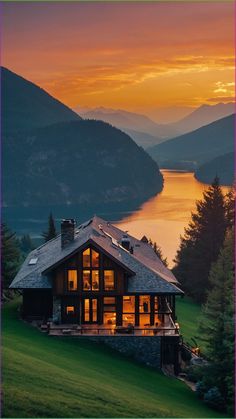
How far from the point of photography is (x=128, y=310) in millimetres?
36125

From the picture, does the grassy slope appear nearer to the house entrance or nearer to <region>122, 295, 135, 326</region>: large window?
<region>122, 295, 135, 326</region>: large window

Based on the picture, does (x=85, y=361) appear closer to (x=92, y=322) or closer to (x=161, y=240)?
(x=92, y=322)

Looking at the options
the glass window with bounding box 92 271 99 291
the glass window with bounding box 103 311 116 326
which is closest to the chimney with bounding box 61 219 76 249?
the glass window with bounding box 92 271 99 291

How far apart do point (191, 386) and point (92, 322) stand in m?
7.74

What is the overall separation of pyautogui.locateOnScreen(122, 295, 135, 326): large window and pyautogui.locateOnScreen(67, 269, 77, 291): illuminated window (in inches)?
126

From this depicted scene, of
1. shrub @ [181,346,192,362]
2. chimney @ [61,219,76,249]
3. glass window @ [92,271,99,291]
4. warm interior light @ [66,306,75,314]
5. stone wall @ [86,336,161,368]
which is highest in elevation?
chimney @ [61,219,76,249]

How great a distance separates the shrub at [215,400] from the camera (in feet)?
87.3

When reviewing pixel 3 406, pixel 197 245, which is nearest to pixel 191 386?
pixel 3 406

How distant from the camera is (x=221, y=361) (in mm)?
27312

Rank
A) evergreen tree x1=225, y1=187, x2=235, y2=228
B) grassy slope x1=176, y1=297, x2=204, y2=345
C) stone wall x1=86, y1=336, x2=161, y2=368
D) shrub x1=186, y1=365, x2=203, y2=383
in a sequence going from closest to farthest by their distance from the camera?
1. shrub x1=186, y1=365, x2=203, y2=383
2. stone wall x1=86, y1=336, x2=161, y2=368
3. grassy slope x1=176, y1=297, x2=204, y2=345
4. evergreen tree x1=225, y1=187, x2=235, y2=228

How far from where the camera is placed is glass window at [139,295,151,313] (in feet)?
118

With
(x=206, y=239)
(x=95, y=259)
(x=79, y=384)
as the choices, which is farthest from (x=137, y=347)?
(x=206, y=239)

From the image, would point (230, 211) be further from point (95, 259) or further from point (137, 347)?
point (137, 347)

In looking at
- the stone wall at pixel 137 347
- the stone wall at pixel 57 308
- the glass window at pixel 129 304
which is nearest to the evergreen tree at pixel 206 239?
the glass window at pixel 129 304
